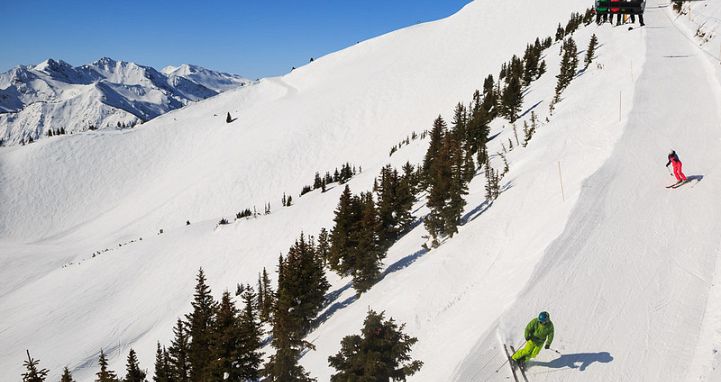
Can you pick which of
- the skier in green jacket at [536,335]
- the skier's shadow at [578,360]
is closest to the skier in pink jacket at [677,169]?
the skier's shadow at [578,360]

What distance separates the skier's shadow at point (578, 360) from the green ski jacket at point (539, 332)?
91 cm

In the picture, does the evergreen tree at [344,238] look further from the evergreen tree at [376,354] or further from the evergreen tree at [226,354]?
the evergreen tree at [376,354]

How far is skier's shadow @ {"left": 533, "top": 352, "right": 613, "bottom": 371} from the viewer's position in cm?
905

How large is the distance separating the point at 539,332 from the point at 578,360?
162cm

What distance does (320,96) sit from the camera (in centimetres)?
14488

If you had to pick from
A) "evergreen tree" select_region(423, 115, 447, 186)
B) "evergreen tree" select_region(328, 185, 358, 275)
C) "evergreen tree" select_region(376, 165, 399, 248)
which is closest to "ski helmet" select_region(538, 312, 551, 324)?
"evergreen tree" select_region(328, 185, 358, 275)

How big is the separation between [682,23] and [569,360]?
64.9m

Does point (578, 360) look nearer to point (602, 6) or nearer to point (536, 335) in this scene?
point (536, 335)

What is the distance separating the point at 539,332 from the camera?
8508 mm

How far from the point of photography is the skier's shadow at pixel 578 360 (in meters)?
9.05

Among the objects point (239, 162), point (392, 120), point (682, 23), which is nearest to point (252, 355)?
point (682, 23)

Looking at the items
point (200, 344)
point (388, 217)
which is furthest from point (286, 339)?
point (388, 217)

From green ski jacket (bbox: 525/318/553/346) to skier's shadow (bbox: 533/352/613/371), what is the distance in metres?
0.91

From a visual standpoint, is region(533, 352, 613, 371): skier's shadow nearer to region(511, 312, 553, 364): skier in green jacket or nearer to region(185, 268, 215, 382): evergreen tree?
region(511, 312, 553, 364): skier in green jacket
